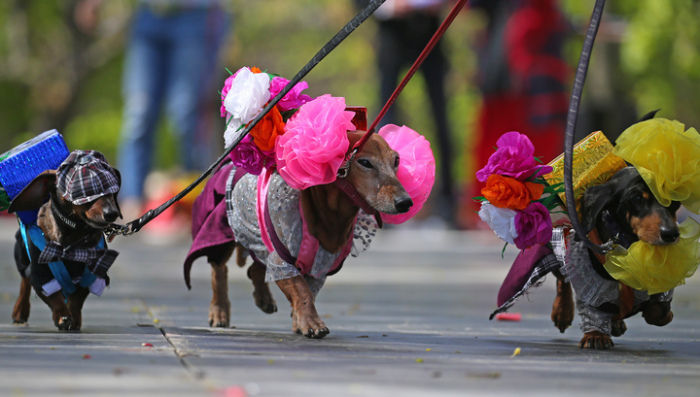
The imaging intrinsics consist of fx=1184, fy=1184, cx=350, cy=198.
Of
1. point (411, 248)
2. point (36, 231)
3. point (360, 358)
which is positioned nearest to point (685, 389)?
point (360, 358)

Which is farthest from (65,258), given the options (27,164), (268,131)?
(268,131)

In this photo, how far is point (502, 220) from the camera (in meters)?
4.91

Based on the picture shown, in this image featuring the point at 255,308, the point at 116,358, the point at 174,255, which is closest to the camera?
the point at 116,358

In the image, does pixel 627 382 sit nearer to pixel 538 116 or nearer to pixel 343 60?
pixel 538 116

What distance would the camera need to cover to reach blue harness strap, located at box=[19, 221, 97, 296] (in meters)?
5.15

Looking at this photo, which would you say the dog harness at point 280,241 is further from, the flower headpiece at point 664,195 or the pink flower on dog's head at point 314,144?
the flower headpiece at point 664,195

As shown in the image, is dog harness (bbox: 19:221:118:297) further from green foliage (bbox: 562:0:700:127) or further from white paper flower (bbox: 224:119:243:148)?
green foliage (bbox: 562:0:700:127)

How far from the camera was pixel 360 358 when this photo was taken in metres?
4.39

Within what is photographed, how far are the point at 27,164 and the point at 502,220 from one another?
7.01 ft

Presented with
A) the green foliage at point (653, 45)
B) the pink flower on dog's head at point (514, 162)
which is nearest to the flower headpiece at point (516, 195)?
the pink flower on dog's head at point (514, 162)

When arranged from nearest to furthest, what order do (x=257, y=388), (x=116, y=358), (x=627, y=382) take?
(x=257, y=388) < (x=627, y=382) < (x=116, y=358)

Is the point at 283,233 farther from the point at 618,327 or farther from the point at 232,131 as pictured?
the point at 618,327

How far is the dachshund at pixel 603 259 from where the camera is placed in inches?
189

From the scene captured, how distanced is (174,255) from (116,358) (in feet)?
21.8
